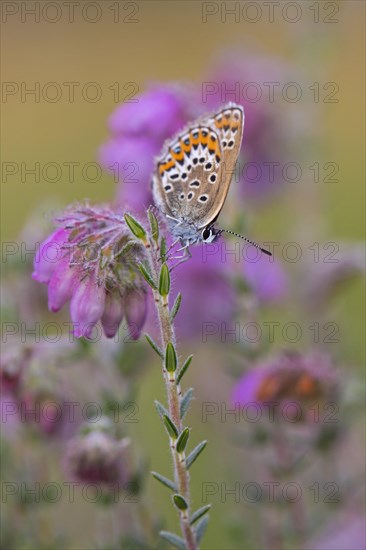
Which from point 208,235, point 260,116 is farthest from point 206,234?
point 260,116

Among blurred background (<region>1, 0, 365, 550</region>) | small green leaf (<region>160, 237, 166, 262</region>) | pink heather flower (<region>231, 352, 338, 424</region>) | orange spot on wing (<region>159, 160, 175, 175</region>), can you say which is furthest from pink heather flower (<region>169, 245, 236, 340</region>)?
small green leaf (<region>160, 237, 166, 262</region>)

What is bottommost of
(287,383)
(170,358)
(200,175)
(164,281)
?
(287,383)

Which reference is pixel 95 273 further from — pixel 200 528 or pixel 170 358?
pixel 200 528

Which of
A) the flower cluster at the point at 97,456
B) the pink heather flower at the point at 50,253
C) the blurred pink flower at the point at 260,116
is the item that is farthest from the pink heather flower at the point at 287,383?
the blurred pink flower at the point at 260,116

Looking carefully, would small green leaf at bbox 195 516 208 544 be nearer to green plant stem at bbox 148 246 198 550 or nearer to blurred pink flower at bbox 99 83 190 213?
green plant stem at bbox 148 246 198 550

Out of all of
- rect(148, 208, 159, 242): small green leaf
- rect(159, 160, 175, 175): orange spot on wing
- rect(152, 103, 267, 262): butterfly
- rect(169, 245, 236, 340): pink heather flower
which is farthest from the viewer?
rect(169, 245, 236, 340): pink heather flower

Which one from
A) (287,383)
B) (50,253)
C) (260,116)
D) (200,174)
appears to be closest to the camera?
(50,253)
